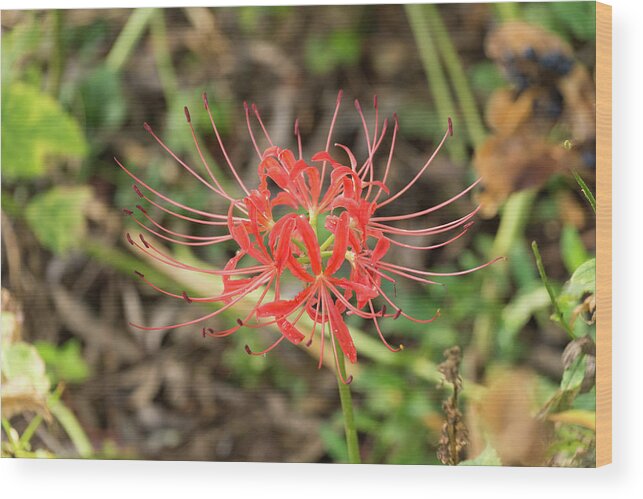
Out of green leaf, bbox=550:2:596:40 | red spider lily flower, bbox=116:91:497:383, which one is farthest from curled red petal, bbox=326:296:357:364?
green leaf, bbox=550:2:596:40

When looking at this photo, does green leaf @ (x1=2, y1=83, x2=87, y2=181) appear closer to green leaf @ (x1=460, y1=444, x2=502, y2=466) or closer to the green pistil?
the green pistil

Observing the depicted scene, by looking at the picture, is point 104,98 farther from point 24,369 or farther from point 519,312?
point 519,312

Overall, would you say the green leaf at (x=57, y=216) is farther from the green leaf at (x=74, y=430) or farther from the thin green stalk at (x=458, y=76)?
the thin green stalk at (x=458, y=76)

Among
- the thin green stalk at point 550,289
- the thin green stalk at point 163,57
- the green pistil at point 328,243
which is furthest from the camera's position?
the thin green stalk at point 163,57

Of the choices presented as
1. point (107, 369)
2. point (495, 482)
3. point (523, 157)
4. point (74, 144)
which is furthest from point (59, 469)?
point (523, 157)

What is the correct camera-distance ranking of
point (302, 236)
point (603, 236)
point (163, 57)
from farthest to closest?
point (163, 57) → point (603, 236) → point (302, 236)

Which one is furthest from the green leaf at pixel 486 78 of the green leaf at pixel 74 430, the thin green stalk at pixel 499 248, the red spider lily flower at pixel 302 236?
the green leaf at pixel 74 430

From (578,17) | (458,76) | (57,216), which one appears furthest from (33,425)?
(578,17)
